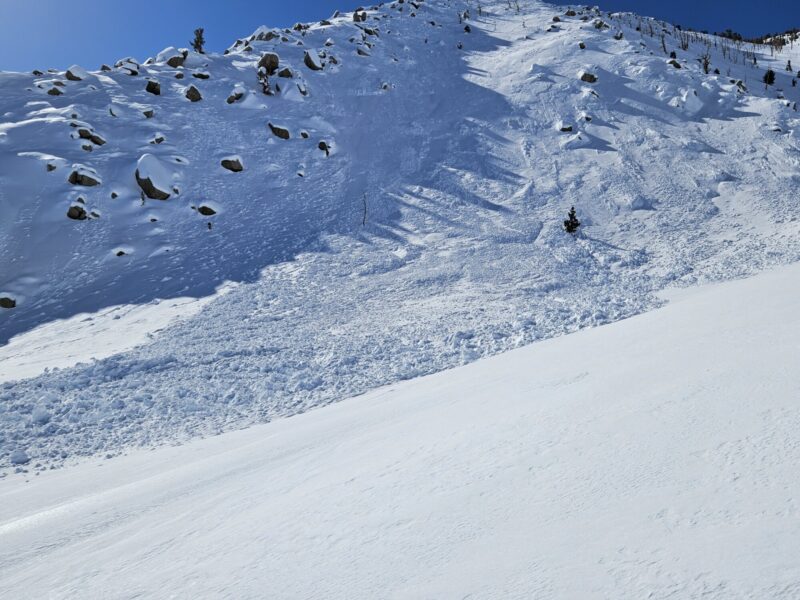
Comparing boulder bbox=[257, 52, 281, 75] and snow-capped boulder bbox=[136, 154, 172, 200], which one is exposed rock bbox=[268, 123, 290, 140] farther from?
boulder bbox=[257, 52, 281, 75]

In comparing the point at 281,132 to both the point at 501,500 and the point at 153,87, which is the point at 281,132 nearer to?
the point at 153,87

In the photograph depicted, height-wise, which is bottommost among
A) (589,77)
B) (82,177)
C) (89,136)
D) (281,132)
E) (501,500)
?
(501,500)

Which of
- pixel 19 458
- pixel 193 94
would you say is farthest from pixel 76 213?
pixel 19 458

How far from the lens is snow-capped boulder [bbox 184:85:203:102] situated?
1076 inches

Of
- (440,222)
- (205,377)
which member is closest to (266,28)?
(440,222)

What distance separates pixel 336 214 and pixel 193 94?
1531 centimetres

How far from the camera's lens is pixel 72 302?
48.8 ft

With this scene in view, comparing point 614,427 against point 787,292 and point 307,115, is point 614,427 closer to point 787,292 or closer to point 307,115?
point 787,292

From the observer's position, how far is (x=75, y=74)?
2775cm

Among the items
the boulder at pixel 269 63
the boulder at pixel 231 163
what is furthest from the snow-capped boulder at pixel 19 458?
the boulder at pixel 269 63

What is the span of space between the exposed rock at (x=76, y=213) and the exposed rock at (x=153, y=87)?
496 inches

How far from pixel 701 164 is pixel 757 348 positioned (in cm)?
1951

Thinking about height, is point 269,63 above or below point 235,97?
above

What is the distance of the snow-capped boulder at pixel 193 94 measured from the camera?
27328mm
